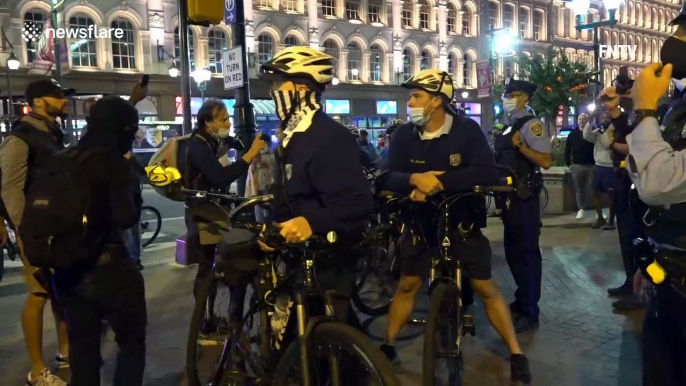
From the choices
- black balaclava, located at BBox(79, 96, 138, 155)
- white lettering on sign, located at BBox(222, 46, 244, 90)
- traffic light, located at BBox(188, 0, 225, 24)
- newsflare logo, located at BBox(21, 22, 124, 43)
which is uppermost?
newsflare logo, located at BBox(21, 22, 124, 43)

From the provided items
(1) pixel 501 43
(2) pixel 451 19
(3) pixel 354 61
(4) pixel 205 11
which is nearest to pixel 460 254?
(4) pixel 205 11

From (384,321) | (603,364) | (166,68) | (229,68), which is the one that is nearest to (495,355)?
(603,364)

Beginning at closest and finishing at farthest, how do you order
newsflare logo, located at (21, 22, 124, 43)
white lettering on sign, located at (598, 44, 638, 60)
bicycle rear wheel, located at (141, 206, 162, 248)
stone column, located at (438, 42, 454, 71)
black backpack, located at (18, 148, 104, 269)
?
black backpack, located at (18, 148, 104, 269)
bicycle rear wheel, located at (141, 206, 162, 248)
newsflare logo, located at (21, 22, 124, 43)
stone column, located at (438, 42, 454, 71)
white lettering on sign, located at (598, 44, 638, 60)

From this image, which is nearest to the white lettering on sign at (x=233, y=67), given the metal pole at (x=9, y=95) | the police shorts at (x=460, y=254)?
the police shorts at (x=460, y=254)

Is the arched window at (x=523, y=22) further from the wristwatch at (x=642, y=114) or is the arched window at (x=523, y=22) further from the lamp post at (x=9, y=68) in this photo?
the wristwatch at (x=642, y=114)

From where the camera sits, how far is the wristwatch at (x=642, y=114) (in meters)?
2.16

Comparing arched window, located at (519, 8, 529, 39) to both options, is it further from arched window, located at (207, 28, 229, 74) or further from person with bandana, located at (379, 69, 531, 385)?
person with bandana, located at (379, 69, 531, 385)

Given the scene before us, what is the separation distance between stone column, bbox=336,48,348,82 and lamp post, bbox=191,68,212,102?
331 inches

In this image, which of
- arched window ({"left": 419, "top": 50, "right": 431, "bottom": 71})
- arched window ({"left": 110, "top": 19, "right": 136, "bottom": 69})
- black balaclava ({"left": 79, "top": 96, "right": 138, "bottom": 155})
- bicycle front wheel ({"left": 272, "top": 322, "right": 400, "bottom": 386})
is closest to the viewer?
bicycle front wheel ({"left": 272, "top": 322, "right": 400, "bottom": 386})

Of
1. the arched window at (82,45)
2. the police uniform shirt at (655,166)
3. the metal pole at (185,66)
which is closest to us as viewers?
the police uniform shirt at (655,166)

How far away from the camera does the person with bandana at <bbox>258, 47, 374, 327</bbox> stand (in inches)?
111

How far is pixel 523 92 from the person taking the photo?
5039 mm

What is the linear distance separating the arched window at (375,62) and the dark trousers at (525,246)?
31.8m

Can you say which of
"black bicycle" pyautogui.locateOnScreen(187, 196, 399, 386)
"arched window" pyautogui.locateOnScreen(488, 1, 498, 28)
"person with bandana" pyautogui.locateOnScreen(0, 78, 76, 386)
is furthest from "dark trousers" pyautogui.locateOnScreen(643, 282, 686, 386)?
"arched window" pyautogui.locateOnScreen(488, 1, 498, 28)
